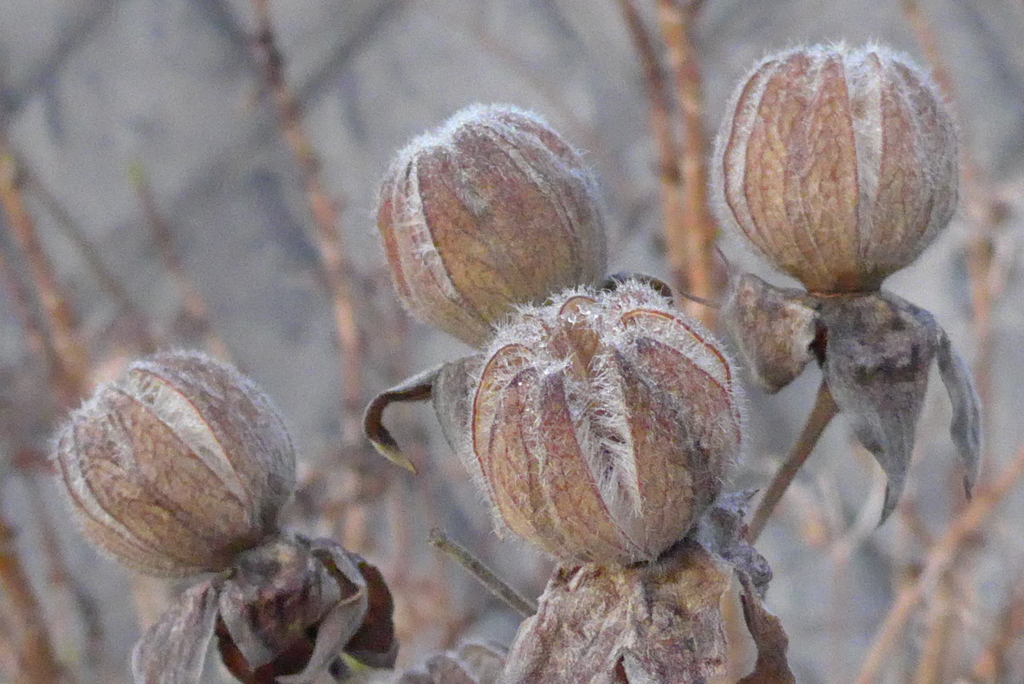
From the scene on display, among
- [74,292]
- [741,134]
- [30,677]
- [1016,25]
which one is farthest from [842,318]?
[74,292]

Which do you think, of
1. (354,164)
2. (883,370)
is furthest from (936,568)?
(354,164)

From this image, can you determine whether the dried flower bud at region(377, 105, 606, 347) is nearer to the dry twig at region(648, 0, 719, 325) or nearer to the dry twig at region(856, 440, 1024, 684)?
the dry twig at region(648, 0, 719, 325)

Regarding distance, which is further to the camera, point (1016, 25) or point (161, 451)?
point (1016, 25)

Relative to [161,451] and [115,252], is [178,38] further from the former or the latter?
[161,451]

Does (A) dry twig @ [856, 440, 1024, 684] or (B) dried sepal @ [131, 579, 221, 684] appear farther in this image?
(A) dry twig @ [856, 440, 1024, 684]

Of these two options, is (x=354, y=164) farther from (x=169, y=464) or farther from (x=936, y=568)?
(x=169, y=464)

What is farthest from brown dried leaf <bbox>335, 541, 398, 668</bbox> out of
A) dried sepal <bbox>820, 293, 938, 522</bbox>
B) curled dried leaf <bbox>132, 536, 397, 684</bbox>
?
dried sepal <bbox>820, 293, 938, 522</bbox>

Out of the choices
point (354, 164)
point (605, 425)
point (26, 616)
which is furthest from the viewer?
point (354, 164)
